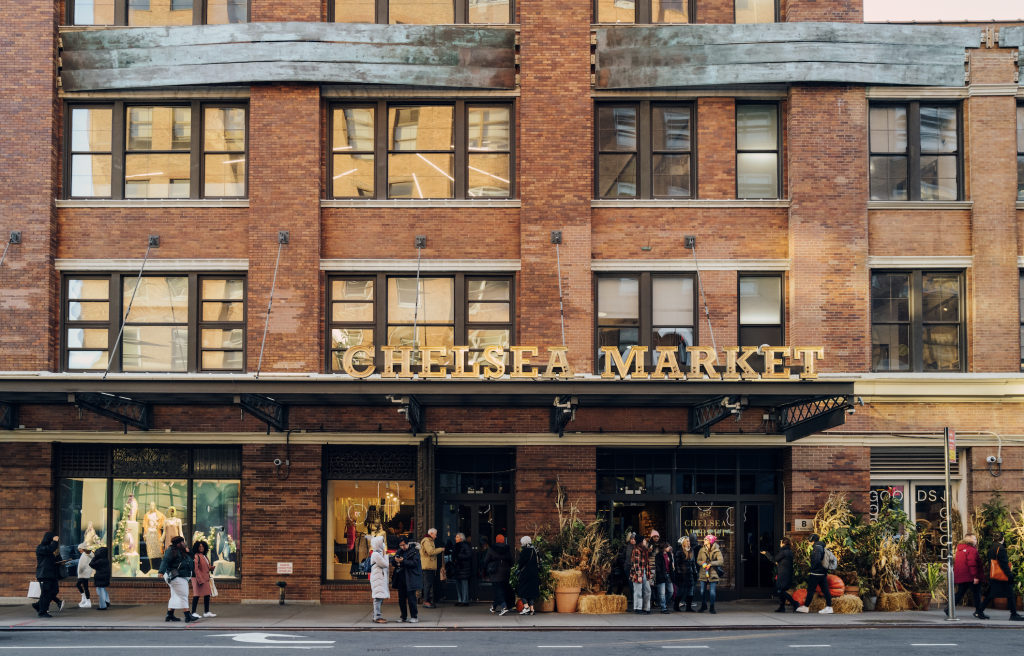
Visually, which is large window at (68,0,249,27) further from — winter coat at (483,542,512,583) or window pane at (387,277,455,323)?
winter coat at (483,542,512,583)

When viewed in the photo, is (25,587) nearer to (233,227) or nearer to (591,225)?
(233,227)

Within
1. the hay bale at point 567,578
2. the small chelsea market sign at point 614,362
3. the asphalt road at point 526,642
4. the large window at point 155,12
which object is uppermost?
the large window at point 155,12

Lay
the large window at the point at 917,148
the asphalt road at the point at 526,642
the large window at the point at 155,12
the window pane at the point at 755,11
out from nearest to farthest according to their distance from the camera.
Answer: the asphalt road at the point at 526,642 < the large window at the point at 917,148 < the large window at the point at 155,12 < the window pane at the point at 755,11

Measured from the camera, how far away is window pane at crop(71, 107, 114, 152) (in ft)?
76.8

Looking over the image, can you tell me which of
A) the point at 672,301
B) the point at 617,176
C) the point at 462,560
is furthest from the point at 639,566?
the point at 617,176

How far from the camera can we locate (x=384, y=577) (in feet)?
62.9

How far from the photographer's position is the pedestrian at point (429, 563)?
2067 cm

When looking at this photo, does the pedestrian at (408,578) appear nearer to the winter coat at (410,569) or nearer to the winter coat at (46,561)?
the winter coat at (410,569)

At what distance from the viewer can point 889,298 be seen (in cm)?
2316

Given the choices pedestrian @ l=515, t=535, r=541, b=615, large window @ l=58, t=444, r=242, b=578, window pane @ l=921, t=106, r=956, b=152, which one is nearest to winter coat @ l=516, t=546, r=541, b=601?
pedestrian @ l=515, t=535, r=541, b=615

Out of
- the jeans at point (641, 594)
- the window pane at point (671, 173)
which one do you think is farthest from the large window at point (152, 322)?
the jeans at point (641, 594)

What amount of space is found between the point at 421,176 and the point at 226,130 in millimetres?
4673

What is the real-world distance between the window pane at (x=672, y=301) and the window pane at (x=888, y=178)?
492 centimetres

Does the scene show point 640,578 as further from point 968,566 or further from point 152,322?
point 152,322
